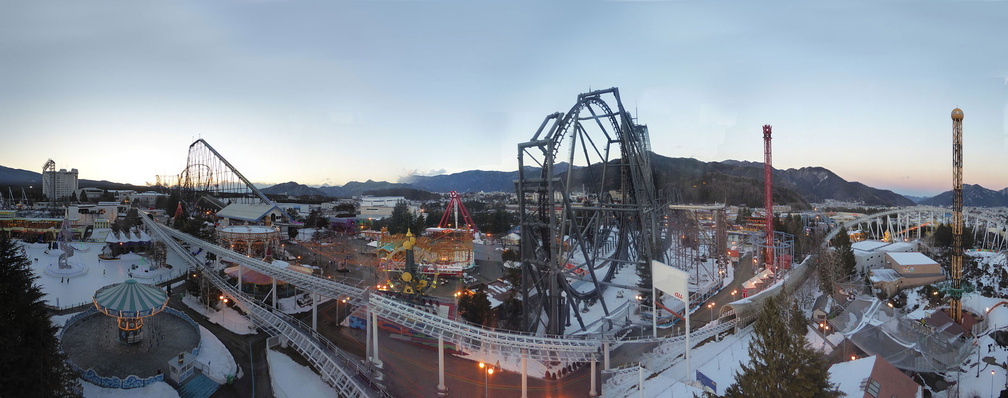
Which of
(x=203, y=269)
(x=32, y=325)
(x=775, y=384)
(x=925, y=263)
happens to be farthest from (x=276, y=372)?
(x=925, y=263)

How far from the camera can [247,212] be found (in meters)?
45.7

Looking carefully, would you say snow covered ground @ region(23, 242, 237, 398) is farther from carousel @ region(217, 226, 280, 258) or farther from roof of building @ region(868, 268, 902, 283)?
roof of building @ region(868, 268, 902, 283)

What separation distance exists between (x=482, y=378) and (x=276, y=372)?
289 inches

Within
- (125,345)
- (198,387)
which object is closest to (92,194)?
(125,345)

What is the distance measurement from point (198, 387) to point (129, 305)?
4.54 metres

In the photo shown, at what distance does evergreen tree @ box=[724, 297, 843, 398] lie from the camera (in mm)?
8570

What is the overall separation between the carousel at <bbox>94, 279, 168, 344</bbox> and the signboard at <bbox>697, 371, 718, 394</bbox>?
18786mm

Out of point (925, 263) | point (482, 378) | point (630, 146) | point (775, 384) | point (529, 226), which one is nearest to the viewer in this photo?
point (775, 384)

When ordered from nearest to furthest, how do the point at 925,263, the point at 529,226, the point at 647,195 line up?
the point at 529,226, the point at 647,195, the point at 925,263

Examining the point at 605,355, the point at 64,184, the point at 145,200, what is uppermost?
the point at 64,184

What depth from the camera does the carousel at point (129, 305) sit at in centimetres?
1439

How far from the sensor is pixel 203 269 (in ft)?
72.1

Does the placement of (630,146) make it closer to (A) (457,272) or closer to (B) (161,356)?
(A) (457,272)

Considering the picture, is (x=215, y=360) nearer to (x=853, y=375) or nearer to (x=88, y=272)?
(x=88, y=272)
